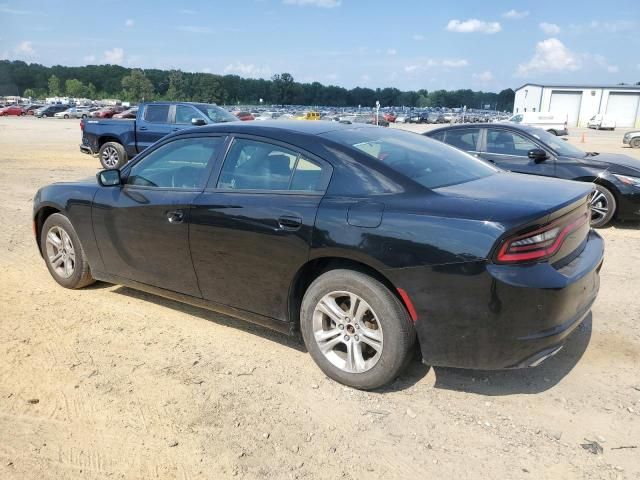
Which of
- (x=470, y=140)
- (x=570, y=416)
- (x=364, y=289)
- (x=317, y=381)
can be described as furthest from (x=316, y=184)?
(x=470, y=140)

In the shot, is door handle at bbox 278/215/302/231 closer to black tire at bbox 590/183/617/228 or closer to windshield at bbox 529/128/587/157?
black tire at bbox 590/183/617/228

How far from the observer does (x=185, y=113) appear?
13281 millimetres

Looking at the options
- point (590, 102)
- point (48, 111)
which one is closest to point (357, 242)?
point (48, 111)

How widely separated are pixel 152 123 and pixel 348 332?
11765 millimetres

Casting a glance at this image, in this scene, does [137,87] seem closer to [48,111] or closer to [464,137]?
[48,111]

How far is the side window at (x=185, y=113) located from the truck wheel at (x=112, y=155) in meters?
1.89

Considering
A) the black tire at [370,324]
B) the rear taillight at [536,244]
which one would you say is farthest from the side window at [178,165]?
the rear taillight at [536,244]

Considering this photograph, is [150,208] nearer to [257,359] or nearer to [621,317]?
[257,359]

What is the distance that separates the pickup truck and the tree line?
113174mm

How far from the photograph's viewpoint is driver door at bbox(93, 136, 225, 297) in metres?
3.81

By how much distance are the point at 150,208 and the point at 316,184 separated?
144 cm

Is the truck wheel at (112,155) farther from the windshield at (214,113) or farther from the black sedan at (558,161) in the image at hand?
the black sedan at (558,161)

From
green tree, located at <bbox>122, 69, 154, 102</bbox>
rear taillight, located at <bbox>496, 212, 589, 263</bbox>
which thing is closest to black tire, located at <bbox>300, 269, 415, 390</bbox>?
rear taillight, located at <bbox>496, 212, 589, 263</bbox>

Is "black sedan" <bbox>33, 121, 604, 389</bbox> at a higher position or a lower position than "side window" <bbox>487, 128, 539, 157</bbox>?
lower
